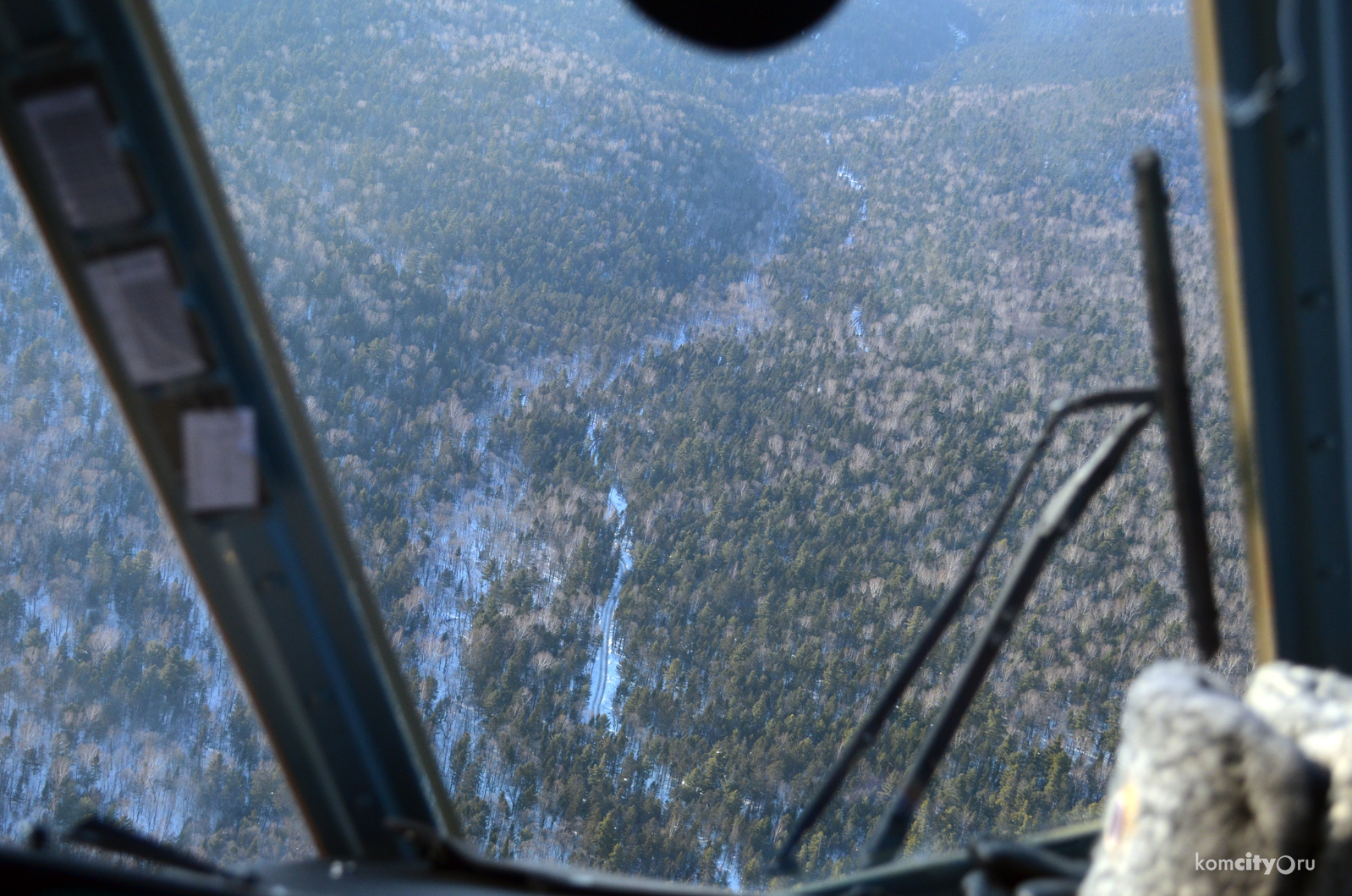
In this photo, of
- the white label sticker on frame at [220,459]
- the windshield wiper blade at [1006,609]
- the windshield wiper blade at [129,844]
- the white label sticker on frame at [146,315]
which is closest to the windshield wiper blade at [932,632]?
the windshield wiper blade at [1006,609]

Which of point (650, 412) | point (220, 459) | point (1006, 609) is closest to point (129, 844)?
point (220, 459)

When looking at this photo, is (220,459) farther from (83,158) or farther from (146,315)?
(83,158)

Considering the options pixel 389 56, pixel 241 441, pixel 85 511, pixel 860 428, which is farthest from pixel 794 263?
pixel 241 441

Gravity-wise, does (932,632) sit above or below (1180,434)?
below

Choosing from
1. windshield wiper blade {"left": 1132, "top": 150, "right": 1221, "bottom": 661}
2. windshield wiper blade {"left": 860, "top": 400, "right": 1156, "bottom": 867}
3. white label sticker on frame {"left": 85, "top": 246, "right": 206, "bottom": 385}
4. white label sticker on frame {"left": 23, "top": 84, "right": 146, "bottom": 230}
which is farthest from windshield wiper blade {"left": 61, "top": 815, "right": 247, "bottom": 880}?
windshield wiper blade {"left": 1132, "top": 150, "right": 1221, "bottom": 661}

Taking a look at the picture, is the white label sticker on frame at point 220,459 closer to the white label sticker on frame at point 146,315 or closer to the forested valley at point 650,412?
the white label sticker on frame at point 146,315

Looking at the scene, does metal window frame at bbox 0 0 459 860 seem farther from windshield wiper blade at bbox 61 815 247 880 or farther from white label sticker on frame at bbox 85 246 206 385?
windshield wiper blade at bbox 61 815 247 880
